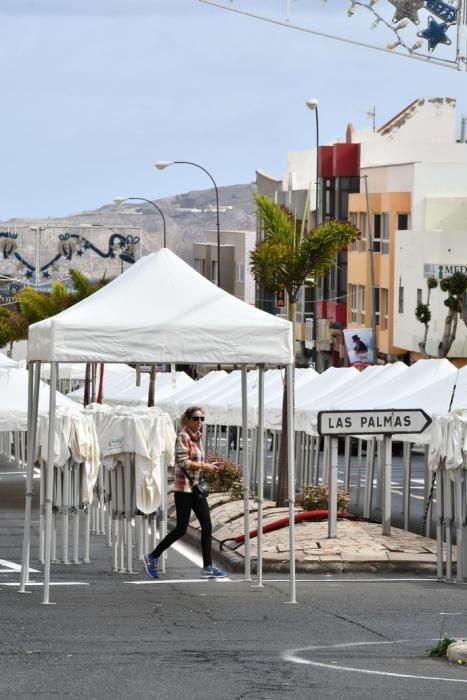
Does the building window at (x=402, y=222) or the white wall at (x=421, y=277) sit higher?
the building window at (x=402, y=222)

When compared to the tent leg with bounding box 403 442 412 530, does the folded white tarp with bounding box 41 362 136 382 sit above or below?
below

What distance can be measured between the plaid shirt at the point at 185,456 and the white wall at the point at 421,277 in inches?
2096

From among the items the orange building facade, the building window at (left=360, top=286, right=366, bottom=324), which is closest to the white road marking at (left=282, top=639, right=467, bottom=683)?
the orange building facade

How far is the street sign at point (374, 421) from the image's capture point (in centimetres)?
2088

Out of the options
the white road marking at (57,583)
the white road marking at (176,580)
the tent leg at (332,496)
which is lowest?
the white road marking at (176,580)

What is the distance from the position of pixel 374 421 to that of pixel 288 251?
6049 millimetres

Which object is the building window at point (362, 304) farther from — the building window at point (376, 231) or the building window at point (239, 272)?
the building window at point (239, 272)

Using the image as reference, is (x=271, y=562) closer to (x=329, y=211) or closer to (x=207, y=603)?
(x=207, y=603)

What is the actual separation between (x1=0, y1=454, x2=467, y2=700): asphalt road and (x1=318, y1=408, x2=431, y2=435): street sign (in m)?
2.52

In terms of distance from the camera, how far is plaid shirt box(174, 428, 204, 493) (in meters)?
17.6

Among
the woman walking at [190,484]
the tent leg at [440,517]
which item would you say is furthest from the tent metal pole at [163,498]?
the tent leg at [440,517]

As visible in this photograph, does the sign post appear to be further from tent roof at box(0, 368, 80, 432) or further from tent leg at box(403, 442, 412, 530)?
tent roof at box(0, 368, 80, 432)

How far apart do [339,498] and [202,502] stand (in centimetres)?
697

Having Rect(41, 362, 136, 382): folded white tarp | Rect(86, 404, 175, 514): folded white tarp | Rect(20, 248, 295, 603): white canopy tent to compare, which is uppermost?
Rect(20, 248, 295, 603): white canopy tent
